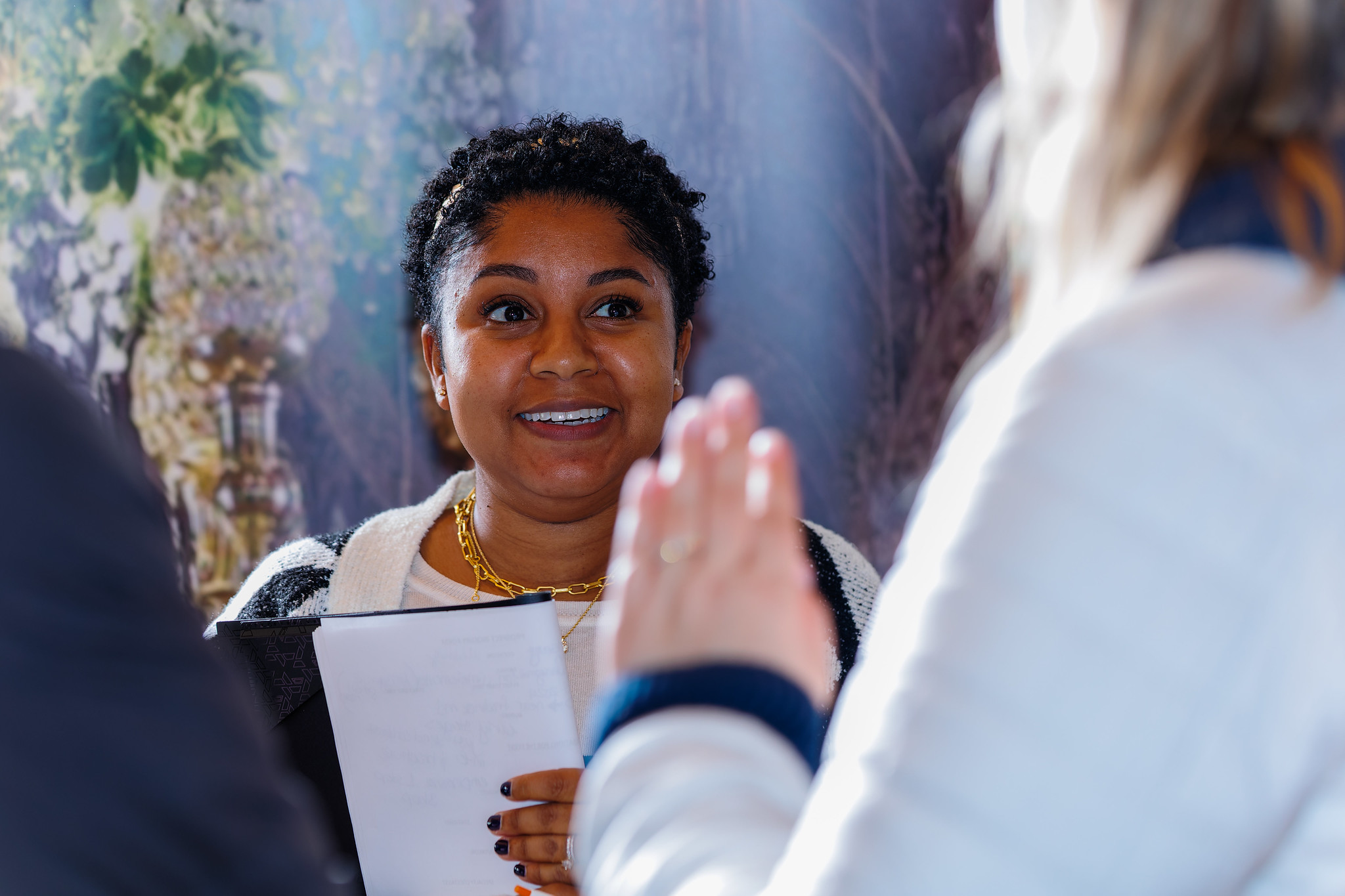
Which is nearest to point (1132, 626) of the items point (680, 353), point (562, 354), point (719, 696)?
point (719, 696)

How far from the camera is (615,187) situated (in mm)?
1712

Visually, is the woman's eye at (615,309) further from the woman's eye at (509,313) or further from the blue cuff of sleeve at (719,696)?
the blue cuff of sleeve at (719,696)

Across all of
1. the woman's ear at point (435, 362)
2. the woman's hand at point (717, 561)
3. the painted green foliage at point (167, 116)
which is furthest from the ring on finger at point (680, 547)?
the painted green foliage at point (167, 116)

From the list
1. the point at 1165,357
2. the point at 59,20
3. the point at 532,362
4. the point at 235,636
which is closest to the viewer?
the point at 1165,357

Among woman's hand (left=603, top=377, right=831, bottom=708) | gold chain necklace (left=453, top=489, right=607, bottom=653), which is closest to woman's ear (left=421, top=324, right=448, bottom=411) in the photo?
gold chain necklace (left=453, top=489, right=607, bottom=653)

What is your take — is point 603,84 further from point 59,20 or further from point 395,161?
point 59,20

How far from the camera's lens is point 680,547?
56 cm

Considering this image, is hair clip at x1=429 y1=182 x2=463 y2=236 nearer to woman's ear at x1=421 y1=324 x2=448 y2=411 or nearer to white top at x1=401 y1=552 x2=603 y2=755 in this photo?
woman's ear at x1=421 y1=324 x2=448 y2=411

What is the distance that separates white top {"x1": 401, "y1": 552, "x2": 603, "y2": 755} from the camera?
63.6 inches

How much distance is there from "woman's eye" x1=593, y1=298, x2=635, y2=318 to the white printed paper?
66 centimetres

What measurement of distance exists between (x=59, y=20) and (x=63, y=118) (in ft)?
0.65

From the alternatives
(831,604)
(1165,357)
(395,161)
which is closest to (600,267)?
(831,604)

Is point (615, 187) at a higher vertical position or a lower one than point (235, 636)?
higher

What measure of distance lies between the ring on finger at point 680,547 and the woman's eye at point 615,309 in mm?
1143
